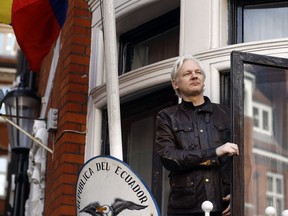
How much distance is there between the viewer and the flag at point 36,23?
831cm

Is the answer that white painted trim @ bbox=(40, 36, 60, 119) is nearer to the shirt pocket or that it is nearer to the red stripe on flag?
the red stripe on flag

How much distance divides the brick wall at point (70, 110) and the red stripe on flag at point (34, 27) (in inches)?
13.3

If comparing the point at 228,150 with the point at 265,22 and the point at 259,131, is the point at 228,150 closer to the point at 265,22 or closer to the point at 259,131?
the point at 259,131

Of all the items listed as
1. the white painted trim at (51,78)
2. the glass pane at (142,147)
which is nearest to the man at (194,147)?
the glass pane at (142,147)

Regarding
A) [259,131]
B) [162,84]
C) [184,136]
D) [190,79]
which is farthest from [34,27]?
[259,131]

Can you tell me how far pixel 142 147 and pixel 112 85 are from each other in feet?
4.89

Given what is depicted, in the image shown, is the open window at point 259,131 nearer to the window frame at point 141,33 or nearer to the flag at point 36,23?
the window frame at point 141,33

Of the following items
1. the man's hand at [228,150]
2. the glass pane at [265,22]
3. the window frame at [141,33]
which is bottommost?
the man's hand at [228,150]

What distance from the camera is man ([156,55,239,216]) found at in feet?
20.5

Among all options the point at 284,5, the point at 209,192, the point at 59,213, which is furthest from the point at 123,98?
the point at 209,192

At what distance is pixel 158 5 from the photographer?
8.23 meters

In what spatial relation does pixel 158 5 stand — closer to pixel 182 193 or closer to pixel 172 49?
pixel 172 49

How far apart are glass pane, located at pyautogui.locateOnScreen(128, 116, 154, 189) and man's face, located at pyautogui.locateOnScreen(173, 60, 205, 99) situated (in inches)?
61.2

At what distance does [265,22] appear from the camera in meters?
7.55
